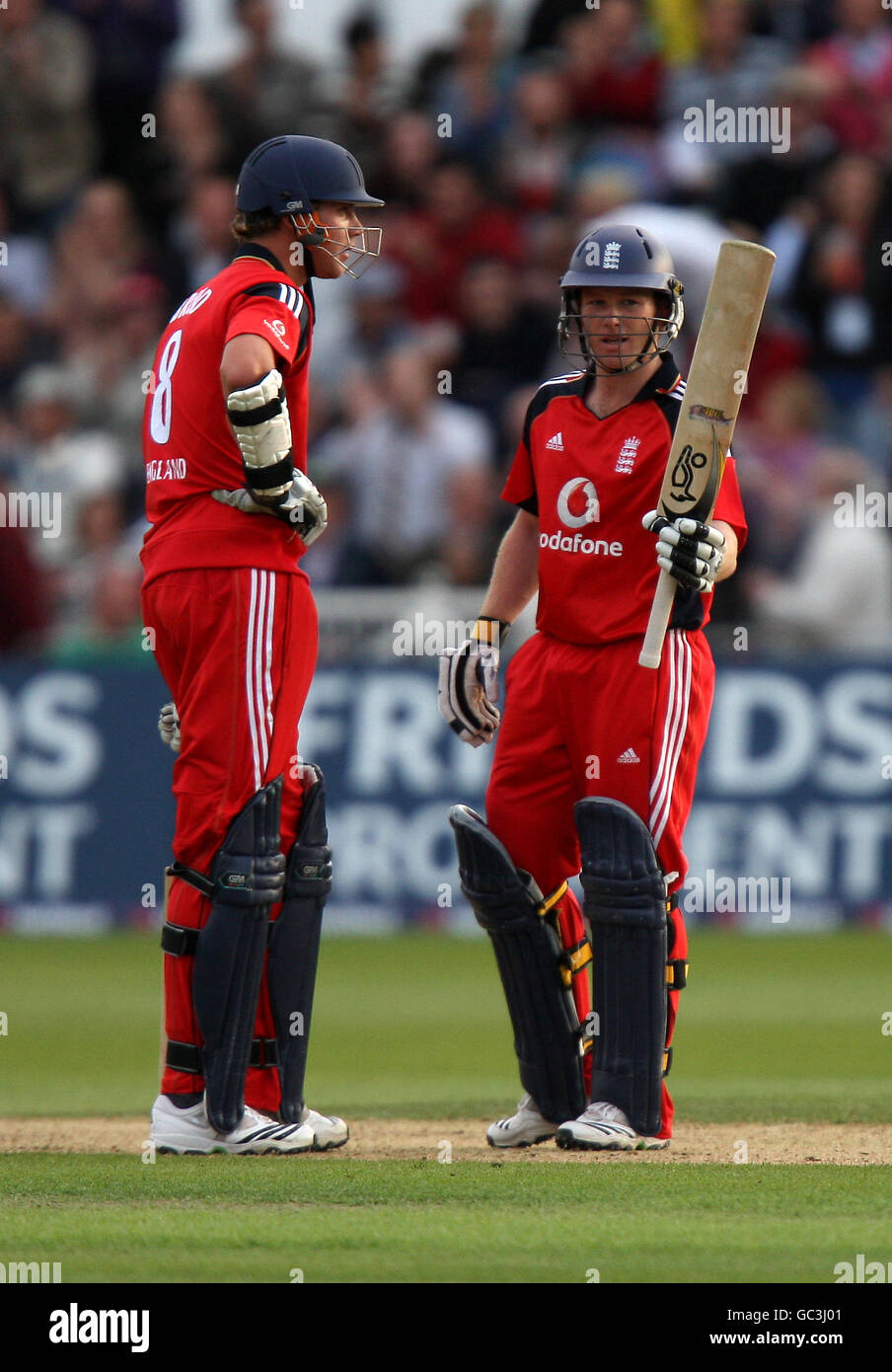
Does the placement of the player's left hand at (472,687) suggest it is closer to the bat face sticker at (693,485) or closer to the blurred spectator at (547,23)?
the bat face sticker at (693,485)

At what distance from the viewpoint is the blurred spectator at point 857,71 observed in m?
14.2

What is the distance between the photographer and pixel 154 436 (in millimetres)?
5855

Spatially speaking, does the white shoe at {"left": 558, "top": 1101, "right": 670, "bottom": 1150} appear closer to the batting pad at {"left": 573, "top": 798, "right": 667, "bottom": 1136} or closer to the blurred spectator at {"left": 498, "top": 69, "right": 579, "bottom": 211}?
the batting pad at {"left": 573, "top": 798, "right": 667, "bottom": 1136}

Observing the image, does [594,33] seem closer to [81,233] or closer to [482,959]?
[81,233]

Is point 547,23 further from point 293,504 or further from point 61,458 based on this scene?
point 293,504

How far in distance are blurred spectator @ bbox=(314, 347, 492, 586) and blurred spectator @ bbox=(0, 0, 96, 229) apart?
366 cm

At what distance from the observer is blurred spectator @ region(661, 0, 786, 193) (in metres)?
14.2

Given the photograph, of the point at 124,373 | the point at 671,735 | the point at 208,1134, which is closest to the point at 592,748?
the point at 671,735

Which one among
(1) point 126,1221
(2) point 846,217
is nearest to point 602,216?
(2) point 846,217

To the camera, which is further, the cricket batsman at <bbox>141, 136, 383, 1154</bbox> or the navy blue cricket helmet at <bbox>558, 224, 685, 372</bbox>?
the navy blue cricket helmet at <bbox>558, 224, 685, 372</bbox>

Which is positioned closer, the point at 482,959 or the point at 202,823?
the point at 202,823

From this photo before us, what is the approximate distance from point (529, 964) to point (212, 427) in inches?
65.4

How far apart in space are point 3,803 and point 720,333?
258 inches

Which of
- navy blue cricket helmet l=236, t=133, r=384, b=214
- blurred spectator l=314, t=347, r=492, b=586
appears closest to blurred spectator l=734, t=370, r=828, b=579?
blurred spectator l=314, t=347, r=492, b=586
